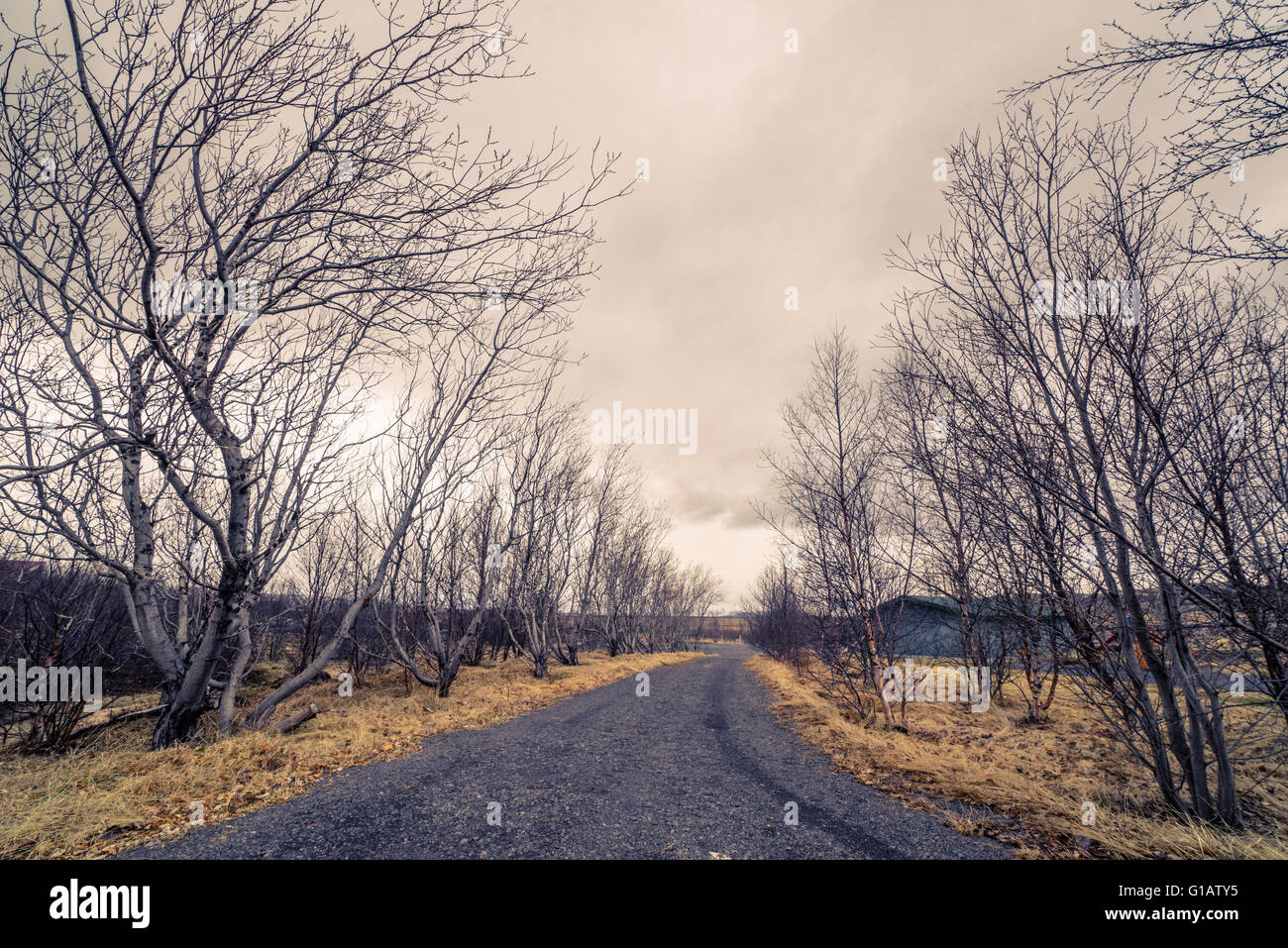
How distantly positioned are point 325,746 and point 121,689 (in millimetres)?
15998

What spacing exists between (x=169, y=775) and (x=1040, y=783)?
10.4 meters

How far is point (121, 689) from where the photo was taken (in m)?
16.0

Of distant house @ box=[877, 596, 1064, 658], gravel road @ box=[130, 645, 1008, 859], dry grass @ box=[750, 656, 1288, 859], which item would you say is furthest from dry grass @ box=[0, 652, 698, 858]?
distant house @ box=[877, 596, 1064, 658]

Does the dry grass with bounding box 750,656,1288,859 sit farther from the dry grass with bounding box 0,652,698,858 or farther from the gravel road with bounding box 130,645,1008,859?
the dry grass with bounding box 0,652,698,858

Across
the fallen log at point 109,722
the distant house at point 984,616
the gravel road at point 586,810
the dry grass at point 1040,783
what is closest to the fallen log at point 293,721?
the fallen log at point 109,722

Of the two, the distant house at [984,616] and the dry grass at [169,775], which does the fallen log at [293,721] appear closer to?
the dry grass at [169,775]

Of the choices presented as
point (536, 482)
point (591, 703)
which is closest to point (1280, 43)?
point (591, 703)

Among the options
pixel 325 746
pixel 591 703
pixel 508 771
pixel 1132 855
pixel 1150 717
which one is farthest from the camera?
pixel 591 703

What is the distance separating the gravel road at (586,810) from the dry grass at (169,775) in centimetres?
47

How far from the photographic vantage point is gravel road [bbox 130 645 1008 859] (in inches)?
159

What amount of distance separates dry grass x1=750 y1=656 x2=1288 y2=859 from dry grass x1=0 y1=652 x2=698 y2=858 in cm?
723

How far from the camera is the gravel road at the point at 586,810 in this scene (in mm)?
4047
